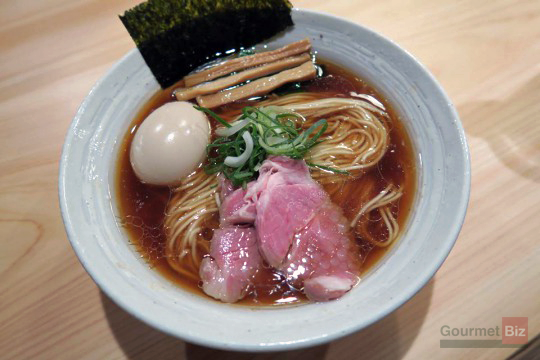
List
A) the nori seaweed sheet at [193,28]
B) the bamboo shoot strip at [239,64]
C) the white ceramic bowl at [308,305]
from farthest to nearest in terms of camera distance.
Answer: the bamboo shoot strip at [239,64]
the nori seaweed sheet at [193,28]
the white ceramic bowl at [308,305]

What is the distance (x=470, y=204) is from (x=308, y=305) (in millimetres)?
A: 919

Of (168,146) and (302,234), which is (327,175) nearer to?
(302,234)

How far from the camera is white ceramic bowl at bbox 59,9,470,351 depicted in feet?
3.89

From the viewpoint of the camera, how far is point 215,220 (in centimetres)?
175

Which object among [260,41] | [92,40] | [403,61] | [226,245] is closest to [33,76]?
[92,40]

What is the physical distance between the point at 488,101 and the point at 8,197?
8.00 feet

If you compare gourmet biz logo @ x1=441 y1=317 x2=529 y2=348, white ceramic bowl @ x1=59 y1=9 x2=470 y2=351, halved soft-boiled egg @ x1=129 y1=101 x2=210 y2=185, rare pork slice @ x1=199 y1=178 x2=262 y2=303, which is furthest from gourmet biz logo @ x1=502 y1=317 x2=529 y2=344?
halved soft-boiled egg @ x1=129 y1=101 x2=210 y2=185

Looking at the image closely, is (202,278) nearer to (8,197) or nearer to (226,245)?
(226,245)

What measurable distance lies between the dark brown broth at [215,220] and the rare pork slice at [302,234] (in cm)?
7

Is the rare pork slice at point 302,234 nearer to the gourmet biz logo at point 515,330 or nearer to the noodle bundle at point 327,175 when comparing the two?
the noodle bundle at point 327,175

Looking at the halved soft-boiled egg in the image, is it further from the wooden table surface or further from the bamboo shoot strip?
the wooden table surface

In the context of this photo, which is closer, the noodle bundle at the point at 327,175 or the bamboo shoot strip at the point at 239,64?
the noodle bundle at the point at 327,175

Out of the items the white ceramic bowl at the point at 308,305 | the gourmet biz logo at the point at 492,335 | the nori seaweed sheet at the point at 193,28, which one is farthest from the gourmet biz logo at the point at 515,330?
the nori seaweed sheet at the point at 193,28

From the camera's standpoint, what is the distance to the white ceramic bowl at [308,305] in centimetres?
119
